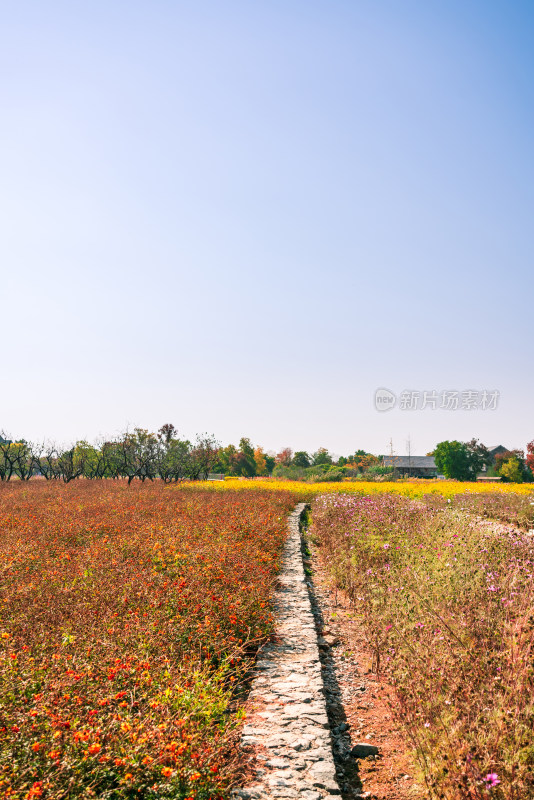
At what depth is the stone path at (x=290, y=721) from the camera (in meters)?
2.83

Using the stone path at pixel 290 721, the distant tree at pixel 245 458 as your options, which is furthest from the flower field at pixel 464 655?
the distant tree at pixel 245 458

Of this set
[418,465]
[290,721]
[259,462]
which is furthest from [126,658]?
[418,465]

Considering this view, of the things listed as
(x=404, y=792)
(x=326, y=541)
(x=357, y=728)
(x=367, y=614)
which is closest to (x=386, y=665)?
(x=357, y=728)

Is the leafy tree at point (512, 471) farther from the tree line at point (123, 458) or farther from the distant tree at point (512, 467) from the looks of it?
the tree line at point (123, 458)

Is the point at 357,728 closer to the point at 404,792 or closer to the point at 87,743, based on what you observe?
the point at 404,792

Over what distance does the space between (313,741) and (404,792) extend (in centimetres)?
64

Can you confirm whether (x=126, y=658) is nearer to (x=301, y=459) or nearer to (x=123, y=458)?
(x=123, y=458)

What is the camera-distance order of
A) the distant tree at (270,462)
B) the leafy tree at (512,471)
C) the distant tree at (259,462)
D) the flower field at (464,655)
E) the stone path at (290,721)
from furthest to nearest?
the distant tree at (270,462) < the distant tree at (259,462) < the leafy tree at (512,471) < the stone path at (290,721) < the flower field at (464,655)

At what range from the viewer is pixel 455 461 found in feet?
221

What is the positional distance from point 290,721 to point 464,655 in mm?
1414

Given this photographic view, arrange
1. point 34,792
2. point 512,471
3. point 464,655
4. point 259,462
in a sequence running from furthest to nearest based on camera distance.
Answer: point 259,462, point 512,471, point 464,655, point 34,792

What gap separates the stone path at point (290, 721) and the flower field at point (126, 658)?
0.20 m

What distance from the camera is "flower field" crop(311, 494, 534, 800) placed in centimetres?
260

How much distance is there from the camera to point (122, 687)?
3.37 metres
